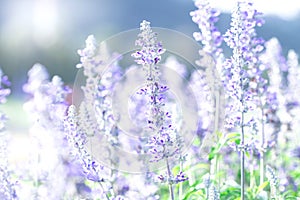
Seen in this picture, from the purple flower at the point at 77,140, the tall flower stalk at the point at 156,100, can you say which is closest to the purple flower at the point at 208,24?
the tall flower stalk at the point at 156,100

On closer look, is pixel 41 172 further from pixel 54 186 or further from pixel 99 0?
pixel 99 0

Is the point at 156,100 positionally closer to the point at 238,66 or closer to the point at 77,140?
the point at 77,140

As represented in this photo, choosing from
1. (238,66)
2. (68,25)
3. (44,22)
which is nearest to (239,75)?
(238,66)

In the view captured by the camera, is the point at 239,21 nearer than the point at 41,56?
Yes

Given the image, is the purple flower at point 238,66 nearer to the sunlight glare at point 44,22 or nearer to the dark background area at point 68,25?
the dark background area at point 68,25

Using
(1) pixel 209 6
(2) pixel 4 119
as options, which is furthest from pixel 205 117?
(2) pixel 4 119

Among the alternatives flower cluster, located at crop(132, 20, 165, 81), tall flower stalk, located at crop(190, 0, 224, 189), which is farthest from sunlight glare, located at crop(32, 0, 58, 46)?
flower cluster, located at crop(132, 20, 165, 81)

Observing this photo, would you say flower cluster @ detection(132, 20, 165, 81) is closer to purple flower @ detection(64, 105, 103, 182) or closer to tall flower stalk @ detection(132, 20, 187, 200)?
tall flower stalk @ detection(132, 20, 187, 200)
